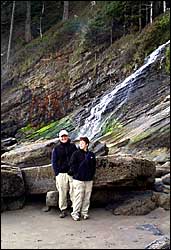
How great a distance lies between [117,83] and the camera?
937 centimetres

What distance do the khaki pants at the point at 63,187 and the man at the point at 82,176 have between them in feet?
0.72

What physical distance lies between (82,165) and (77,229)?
100 cm

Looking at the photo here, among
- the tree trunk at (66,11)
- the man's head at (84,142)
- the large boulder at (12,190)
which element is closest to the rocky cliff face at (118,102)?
the man's head at (84,142)

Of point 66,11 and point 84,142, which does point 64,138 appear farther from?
point 66,11

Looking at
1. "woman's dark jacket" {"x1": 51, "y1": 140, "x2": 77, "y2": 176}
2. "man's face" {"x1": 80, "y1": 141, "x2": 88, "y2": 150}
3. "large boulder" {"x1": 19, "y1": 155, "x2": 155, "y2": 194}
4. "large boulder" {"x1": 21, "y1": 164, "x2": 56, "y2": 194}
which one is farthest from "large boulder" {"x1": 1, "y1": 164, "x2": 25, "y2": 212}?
"man's face" {"x1": 80, "y1": 141, "x2": 88, "y2": 150}

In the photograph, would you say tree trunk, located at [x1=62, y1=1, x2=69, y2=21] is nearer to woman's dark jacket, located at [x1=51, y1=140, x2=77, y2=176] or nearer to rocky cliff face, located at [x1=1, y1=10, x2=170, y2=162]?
rocky cliff face, located at [x1=1, y1=10, x2=170, y2=162]

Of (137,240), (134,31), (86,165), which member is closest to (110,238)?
(137,240)

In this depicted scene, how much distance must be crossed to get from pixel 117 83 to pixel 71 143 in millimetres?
2451

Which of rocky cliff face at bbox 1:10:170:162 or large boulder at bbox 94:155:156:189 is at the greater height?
rocky cliff face at bbox 1:10:170:162

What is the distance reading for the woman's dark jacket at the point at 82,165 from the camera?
7.05 m

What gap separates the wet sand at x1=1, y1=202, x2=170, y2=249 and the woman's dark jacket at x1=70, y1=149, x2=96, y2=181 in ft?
2.10

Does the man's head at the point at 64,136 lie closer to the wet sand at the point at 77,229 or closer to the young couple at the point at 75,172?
the young couple at the point at 75,172

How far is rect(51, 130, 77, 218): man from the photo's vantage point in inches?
287

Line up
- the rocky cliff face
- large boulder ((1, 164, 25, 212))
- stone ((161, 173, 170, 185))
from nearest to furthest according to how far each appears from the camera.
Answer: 1. stone ((161, 173, 170, 185))
2. large boulder ((1, 164, 25, 212))
3. the rocky cliff face
